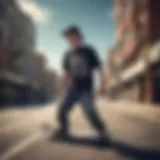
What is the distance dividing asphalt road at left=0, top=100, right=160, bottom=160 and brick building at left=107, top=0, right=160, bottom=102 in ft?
0.37

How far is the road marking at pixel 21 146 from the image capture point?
2520 mm

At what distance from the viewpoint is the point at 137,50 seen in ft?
8.36

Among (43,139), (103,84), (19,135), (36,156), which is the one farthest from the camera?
(19,135)

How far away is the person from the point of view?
2.37 meters

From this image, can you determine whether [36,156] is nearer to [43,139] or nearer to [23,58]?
[43,139]

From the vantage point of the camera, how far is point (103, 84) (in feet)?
7.61

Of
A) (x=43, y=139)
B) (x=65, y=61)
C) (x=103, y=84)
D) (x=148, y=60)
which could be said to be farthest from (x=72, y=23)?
(x=43, y=139)

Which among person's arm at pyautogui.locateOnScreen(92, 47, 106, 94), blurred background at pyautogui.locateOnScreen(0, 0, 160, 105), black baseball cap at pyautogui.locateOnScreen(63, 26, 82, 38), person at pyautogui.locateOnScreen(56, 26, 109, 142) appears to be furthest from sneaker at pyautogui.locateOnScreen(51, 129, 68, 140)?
black baseball cap at pyautogui.locateOnScreen(63, 26, 82, 38)

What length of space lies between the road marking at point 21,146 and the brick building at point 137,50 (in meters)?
0.49

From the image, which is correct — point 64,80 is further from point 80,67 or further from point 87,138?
point 87,138

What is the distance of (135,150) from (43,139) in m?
0.52

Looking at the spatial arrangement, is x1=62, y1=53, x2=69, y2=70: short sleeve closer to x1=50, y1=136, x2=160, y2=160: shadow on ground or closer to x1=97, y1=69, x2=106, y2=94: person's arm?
x1=97, y1=69, x2=106, y2=94: person's arm

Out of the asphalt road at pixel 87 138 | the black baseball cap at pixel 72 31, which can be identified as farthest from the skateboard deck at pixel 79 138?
the black baseball cap at pixel 72 31

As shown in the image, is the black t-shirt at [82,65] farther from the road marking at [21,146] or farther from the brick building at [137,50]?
the road marking at [21,146]
